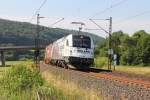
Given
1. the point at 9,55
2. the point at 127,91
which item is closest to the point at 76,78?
the point at 127,91

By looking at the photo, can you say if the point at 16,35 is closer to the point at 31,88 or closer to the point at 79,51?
the point at 79,51

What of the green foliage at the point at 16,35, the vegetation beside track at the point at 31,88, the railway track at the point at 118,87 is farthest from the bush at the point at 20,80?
the green foliage at the point at 16,35

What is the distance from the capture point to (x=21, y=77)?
3631 centimetres

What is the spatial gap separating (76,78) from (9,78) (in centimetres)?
596

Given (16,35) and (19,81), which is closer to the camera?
(19,81)

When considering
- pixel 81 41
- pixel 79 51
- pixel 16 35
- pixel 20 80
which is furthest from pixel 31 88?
pixel 16 35

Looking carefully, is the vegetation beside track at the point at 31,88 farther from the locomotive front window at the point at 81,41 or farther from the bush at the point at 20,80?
the locomotive front window at the point at 81,41

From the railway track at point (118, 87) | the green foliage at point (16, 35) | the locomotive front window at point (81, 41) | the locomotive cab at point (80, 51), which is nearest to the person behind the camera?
the railway track at point (118, 87)

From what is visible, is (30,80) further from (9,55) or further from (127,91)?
(9,55)

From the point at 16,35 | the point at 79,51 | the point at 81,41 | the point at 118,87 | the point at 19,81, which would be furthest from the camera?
the point at 16,35

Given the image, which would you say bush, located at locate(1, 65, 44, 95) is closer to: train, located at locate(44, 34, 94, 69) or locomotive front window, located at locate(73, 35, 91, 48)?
train, located at locate(44, 34, 94, 69)

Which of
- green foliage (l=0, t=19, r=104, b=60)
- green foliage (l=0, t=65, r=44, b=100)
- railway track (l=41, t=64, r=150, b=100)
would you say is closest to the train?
green foliage (l=0, t=65, r=44, b=100)

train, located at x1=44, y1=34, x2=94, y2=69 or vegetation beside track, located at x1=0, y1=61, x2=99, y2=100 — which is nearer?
vegetation beside track, located at x1=0, y1=61, x2=99, y2=100

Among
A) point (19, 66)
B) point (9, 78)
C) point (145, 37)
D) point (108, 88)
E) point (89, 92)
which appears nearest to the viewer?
point (108, 88)
